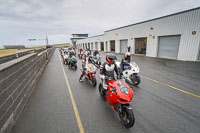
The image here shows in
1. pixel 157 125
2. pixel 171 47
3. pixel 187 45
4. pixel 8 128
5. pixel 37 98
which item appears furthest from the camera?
pixel 171 47

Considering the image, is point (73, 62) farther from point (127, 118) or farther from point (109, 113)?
point (127, 118)

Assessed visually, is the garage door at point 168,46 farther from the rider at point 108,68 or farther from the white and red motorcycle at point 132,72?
the rider at point 108,68

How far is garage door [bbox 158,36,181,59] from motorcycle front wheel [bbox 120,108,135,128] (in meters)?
14.4

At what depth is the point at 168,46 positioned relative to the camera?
14156 mm

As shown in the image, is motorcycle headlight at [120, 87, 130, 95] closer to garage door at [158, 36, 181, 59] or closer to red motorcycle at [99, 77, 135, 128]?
red motorcycle at [99, 77, 135, 128]

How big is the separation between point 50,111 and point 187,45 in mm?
15253

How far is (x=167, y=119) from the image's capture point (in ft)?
10.2

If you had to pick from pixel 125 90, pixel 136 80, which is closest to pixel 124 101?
pixel 125 90

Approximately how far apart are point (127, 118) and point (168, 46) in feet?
49.3

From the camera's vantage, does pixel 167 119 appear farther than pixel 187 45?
No

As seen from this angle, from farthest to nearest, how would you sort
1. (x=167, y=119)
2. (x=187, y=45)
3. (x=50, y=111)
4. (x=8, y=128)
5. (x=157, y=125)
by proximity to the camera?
(x=187, y=45) < (x=50, y=111) < (x=167, y=119) < (x=157, y=125) < (x=8, y=128)

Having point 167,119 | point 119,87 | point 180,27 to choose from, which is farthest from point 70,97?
point 180,27

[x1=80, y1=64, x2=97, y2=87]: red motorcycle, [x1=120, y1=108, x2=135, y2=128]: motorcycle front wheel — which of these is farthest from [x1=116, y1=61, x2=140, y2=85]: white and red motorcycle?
[x1=120, y1=108, x2=135, y2=128]: motorcycle front wheel

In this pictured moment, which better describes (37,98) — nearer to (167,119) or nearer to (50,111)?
(50,111)
